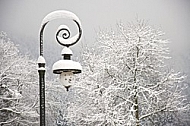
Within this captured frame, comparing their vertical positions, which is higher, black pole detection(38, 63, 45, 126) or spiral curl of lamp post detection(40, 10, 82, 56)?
spiral curl of lamp post detection(40, 10, 82, 56)

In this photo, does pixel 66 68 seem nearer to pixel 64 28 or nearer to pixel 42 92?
pixel 42 92

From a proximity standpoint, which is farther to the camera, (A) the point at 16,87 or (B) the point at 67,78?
(A) the point at 16,87

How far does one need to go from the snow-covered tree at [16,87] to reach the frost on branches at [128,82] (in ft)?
4.75

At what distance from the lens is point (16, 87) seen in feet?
27.0

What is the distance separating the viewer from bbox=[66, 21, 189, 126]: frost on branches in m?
6.51

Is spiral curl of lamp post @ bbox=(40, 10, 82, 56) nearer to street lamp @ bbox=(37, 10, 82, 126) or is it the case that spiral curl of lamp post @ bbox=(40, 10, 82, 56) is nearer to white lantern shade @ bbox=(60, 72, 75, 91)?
street lamp @ bbox=(37, 10, 82, 126)

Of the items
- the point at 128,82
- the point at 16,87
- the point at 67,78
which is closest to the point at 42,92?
the point at 67,78

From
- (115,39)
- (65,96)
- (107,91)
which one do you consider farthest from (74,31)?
(107,91)

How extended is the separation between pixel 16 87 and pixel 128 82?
2567mm

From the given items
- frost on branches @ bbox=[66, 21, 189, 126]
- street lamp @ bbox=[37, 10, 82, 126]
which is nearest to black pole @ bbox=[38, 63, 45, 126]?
street lamp @ bbox=[37, 10, 82, 126]

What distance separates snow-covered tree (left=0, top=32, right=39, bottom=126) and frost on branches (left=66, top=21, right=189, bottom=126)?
145cm

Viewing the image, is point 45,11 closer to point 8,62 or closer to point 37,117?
point 8,62

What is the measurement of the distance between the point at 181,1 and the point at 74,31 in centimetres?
214

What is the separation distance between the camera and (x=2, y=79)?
8047 mm
